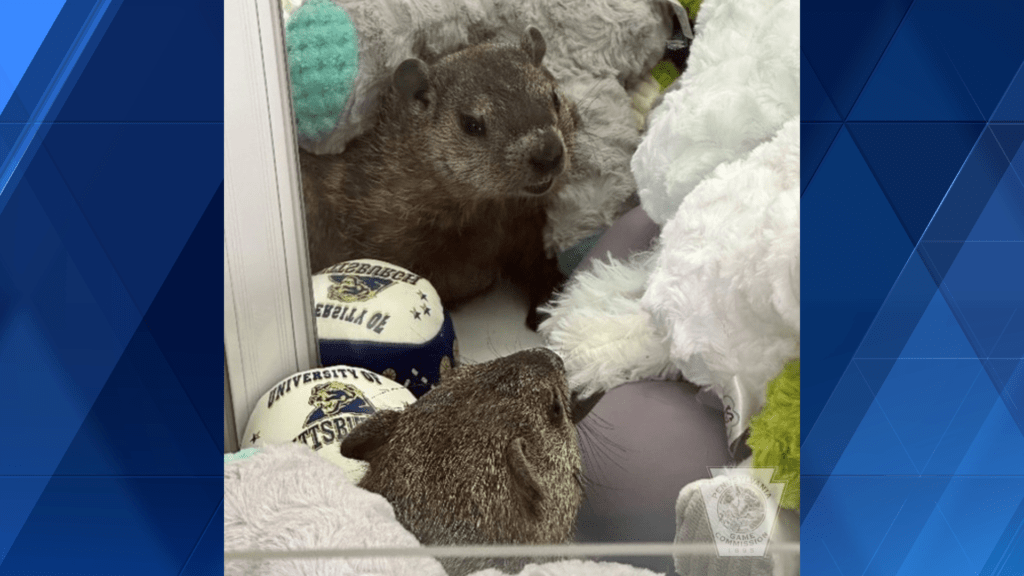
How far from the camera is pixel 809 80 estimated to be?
2.70ft

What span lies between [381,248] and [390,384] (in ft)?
0.45

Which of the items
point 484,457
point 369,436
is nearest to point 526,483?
point 484,457

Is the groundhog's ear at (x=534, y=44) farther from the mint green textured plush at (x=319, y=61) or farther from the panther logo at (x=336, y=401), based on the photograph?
the panther logo at (x=336, y=401)

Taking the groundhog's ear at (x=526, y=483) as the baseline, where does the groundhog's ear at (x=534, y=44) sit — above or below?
above

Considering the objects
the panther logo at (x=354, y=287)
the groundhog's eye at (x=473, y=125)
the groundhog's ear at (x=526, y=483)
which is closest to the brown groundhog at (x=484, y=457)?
the groundhog's ear at (x=526, y=483)

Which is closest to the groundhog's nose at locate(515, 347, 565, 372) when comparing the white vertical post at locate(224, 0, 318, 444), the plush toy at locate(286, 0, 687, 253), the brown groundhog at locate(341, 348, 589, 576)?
the brown groundhog at locate(341, 348, 589, 576)

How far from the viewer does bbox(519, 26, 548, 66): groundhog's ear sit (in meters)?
0.83

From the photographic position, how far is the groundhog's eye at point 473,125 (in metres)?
0.85

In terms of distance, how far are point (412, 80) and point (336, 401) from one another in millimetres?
326

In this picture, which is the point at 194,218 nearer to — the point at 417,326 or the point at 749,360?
the point at 417,326

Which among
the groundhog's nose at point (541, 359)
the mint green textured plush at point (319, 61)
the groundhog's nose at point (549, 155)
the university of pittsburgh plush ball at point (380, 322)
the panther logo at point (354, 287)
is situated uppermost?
the mint green textured plush at point (319, 61)

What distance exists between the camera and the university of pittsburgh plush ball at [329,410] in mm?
835

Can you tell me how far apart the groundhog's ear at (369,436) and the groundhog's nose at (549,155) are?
0.94ft

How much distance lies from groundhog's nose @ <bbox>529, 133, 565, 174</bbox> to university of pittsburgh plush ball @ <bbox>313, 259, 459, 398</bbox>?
0.16 meters
